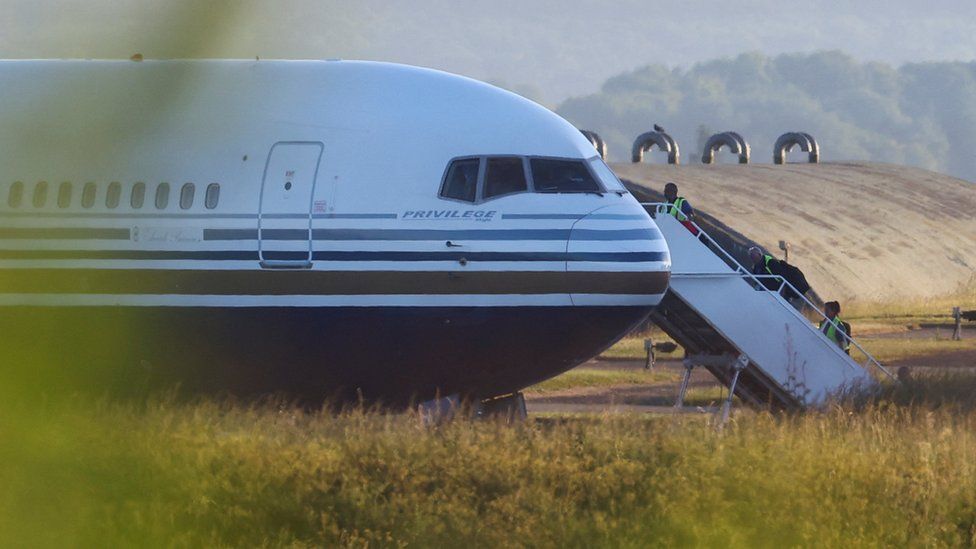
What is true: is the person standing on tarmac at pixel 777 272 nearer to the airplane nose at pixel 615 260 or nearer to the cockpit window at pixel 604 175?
the cockpit window at pixel 604 175

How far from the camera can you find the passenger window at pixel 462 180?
16.8 m

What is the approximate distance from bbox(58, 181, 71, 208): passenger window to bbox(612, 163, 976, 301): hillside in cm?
3680

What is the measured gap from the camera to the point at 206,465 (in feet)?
41.7

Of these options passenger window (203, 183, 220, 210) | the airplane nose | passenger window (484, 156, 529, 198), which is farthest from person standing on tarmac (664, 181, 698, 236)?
passenger window (203, 183, 220, 210)

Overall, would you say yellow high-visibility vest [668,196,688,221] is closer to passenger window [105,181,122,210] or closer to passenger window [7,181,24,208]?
passenger window [105,181,122,210]

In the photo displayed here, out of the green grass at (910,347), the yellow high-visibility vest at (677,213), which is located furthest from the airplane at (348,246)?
the green grass at (910,347)

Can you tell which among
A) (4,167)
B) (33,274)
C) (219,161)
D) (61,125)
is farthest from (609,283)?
(61,125)

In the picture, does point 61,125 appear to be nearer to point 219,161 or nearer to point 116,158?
point 116,158

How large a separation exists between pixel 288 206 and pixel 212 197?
1.05 metres

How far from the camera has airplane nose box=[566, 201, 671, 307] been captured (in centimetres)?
1625

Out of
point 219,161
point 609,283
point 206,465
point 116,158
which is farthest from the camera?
point 219,161

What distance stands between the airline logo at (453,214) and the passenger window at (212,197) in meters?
2.40

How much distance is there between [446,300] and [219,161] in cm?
342

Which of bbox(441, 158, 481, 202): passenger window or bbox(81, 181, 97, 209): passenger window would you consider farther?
bbox(81, 181, 97, 209): passenger window
